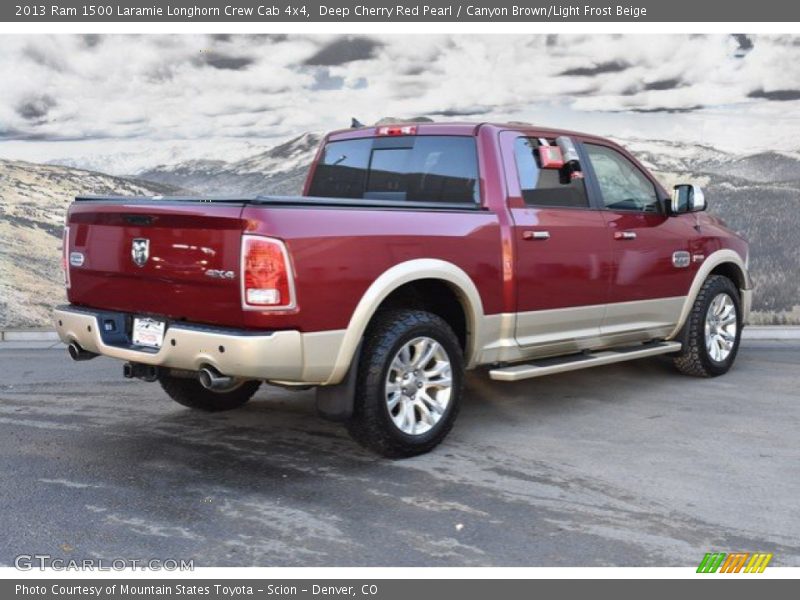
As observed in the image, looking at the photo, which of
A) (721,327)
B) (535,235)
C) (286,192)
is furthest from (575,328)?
(286,192)

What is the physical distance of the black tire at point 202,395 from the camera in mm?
5844

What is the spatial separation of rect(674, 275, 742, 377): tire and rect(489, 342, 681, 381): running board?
7.9 inches

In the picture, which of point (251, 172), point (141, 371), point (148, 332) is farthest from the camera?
point (251, 172)

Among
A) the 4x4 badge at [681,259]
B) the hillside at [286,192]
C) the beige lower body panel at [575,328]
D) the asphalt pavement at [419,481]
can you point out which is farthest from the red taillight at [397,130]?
the hillside at [286,192]

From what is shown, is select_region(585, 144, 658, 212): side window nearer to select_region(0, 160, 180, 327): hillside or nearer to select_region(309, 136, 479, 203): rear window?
select_region(309, 136, 479, 203): rear window

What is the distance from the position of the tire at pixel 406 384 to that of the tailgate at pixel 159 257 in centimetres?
80

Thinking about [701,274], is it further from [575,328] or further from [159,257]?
[159,257]

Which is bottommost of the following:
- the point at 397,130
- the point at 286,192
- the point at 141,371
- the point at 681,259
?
the point at 141,371

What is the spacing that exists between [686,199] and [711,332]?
1239 millimetres

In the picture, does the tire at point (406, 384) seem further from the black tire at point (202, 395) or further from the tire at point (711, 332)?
the tire at point (711, 332)

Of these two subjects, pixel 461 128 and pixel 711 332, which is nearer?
pixel 461 128

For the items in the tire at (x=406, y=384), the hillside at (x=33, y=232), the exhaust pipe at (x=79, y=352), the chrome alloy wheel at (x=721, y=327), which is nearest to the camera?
the tire at (x=406, y=384)

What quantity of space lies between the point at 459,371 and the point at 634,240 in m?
1.88

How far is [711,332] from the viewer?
23.3 ft
